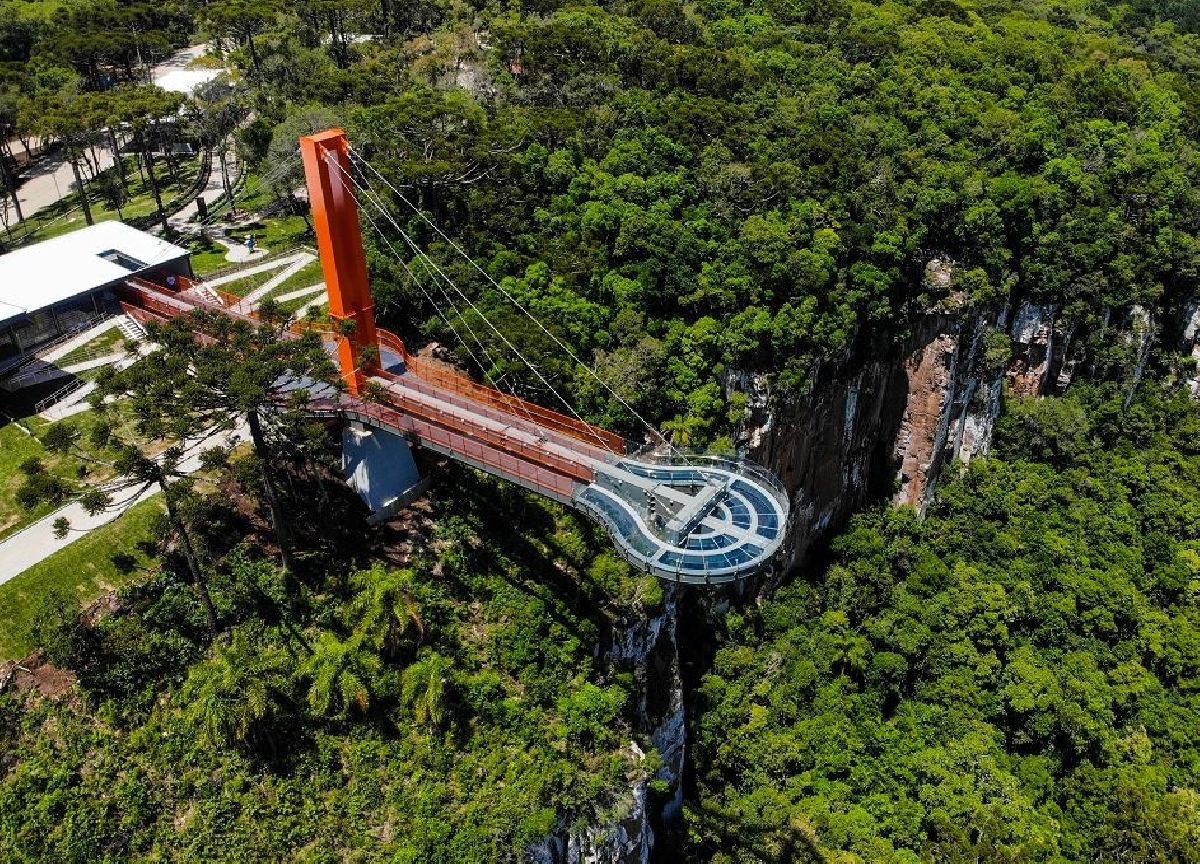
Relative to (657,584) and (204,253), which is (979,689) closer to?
(657,584)

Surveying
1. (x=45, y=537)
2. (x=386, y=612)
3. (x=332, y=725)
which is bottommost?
(x=332, y=725)

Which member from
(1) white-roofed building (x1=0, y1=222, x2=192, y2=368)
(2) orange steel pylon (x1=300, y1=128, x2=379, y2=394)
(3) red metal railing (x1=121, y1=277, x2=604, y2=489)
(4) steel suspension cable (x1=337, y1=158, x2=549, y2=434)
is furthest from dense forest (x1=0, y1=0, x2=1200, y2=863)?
(1) white-roofed building (x1=0, y1=222, x2=192, y2=368)

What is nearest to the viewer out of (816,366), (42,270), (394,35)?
(42,270)

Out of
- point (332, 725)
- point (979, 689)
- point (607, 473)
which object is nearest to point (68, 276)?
point (332, 725)

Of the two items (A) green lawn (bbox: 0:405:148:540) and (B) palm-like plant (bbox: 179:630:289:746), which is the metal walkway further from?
(B) palm-like plant (bbox: 179:630:289:746)

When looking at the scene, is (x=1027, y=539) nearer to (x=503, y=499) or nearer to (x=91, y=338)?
(x=503, y=499)

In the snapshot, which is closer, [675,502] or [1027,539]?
[675,502]

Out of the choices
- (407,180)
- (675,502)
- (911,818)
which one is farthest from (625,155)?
(911,818)
